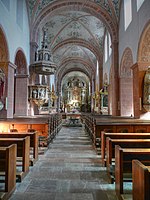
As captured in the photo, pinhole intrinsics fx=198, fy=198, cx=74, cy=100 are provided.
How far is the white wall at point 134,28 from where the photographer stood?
7430 millimetres

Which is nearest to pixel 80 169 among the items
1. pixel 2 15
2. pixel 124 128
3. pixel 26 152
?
pixel 26 152

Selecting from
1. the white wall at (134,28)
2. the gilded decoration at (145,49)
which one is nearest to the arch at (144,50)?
the gilded decoration at (145,49)

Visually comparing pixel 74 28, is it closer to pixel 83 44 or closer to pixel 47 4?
pixel 83 44

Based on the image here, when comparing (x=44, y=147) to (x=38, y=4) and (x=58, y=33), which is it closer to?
(x=38, y=4)

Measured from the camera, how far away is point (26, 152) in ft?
12.9

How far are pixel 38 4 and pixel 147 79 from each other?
7567 millimetres

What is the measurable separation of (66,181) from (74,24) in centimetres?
1436

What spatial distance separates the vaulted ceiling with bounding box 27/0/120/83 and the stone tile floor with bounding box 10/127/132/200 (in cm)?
886

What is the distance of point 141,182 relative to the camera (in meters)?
1.87

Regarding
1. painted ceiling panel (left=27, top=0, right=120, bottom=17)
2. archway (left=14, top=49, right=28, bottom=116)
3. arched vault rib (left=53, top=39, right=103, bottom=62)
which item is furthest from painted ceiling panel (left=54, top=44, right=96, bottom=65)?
archway (left=14, top=49, right=28, bottom=116)

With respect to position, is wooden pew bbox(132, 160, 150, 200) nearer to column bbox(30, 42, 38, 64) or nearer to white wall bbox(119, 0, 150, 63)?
white wall bbox(119, 0, 150, 63)

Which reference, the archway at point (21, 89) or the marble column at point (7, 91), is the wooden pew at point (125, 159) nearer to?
the marble column at point (7, 91)

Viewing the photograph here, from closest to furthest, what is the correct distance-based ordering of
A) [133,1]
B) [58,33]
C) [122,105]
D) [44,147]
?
[44,147] → [133,1] → [122,105] → [58,33]

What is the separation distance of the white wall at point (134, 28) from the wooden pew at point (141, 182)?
21.6ft
